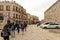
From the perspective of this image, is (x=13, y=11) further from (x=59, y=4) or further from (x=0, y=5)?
(x=59, y=4)

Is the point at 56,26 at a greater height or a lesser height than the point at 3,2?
lesser

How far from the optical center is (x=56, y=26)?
5353 cm

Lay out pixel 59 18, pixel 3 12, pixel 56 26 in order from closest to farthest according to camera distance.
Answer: pixel 56 26
pixel 59 18
pixel 3 12

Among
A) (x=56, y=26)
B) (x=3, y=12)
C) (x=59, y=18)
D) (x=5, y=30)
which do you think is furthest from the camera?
(x=3, y=12)

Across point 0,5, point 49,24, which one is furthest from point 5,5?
point 49,24

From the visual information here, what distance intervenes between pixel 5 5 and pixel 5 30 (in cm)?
7015

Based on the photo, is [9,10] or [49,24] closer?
[49,24]

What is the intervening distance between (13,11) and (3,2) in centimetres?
562

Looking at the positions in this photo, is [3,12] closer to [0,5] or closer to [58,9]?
[0,5]

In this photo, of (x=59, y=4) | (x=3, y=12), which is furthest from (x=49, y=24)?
(x=3, y=12)

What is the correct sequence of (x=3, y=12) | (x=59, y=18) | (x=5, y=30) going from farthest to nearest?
1. (x=3, y=12)
2. (x=59, y=18)
3. (x=5, y=30)

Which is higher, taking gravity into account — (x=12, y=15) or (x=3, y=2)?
(x=3, y=2)

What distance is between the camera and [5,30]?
41.6 feet

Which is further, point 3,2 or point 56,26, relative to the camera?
point 3,2
